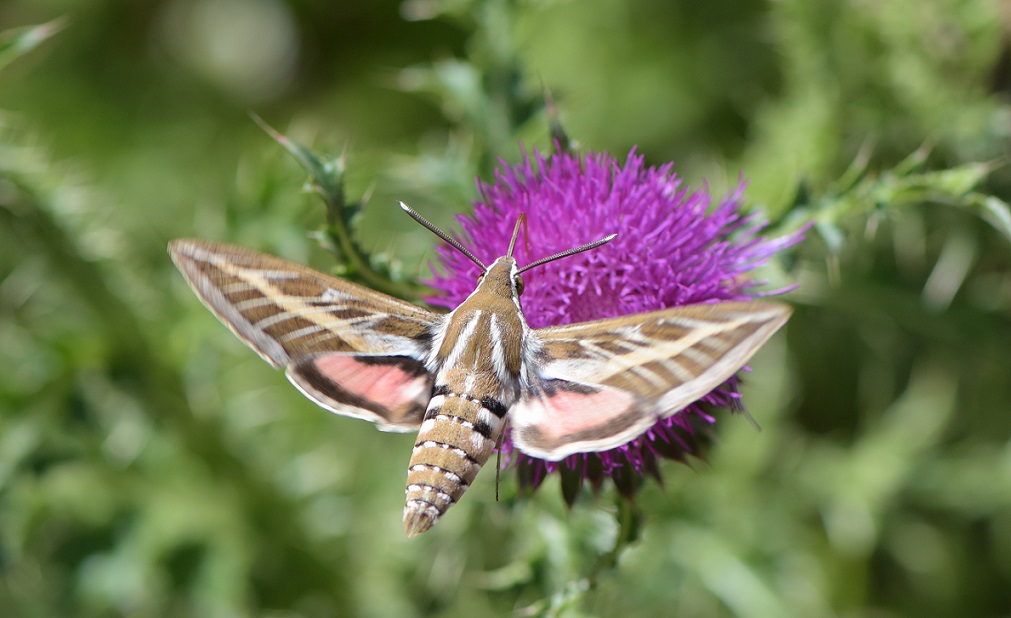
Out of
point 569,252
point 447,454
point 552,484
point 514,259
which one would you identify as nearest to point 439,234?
point 514,259

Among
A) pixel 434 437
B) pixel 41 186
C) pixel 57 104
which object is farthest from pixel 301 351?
pixel 57 104

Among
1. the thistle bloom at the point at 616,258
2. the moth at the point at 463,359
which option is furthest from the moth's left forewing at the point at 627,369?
the thistle bloom at the point at 616,258

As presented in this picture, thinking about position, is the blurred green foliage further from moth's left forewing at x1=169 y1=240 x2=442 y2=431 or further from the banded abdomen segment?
the banded abdomen segment

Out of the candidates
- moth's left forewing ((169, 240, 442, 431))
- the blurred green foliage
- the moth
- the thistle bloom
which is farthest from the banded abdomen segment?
the blurred green foliage

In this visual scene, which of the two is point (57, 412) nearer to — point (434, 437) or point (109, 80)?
point (434, 437)

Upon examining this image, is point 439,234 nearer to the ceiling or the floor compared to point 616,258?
nearer to the floor

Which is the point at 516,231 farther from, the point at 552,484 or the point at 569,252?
the point at 552,484
